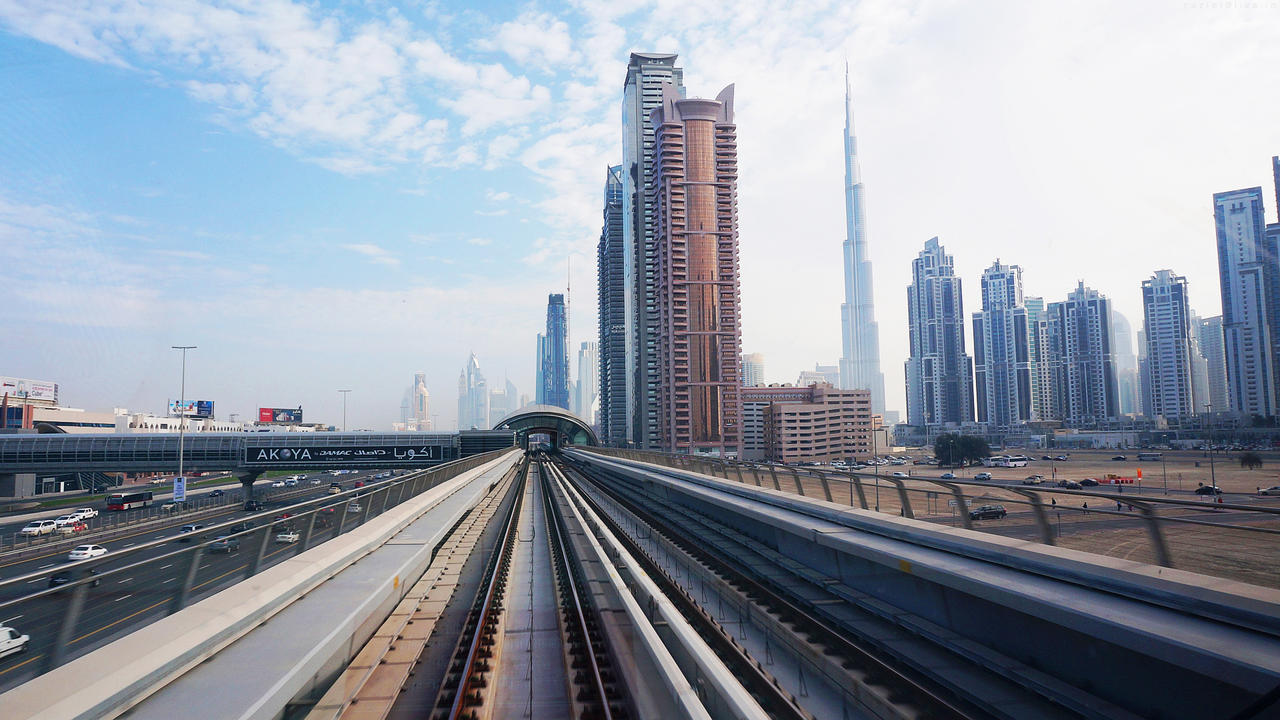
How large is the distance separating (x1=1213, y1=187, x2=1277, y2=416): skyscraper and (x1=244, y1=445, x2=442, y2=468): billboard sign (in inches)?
2151

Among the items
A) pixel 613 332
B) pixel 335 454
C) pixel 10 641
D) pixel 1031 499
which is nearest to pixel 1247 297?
pixel 1031 499

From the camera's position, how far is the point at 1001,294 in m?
150

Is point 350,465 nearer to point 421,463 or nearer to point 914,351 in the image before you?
point 421,463

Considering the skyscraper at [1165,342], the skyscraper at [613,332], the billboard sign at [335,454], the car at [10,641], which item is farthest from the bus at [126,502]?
the skyscraper at [613,332]

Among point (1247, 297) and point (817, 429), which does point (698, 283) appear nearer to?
point (817, 429)

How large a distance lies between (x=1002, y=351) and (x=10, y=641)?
522 feet

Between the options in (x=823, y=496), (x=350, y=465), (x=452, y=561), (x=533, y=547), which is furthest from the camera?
(x=350, y=465)

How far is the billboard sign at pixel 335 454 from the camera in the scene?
48.2 metres

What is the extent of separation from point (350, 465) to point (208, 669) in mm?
52399

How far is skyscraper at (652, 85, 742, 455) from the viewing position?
325ft

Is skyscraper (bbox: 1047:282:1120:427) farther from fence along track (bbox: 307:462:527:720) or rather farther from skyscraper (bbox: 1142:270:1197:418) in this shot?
fence along track (bbox: 307:462:527:720)

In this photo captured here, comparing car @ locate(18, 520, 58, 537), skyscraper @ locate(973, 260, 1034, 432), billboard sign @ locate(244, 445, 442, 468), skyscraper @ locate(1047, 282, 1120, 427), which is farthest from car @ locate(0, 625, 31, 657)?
skyscraper @ locate(973, 260, 1034, 432)

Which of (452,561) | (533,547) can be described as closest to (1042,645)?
(452,561)

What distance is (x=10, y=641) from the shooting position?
10.7ft
